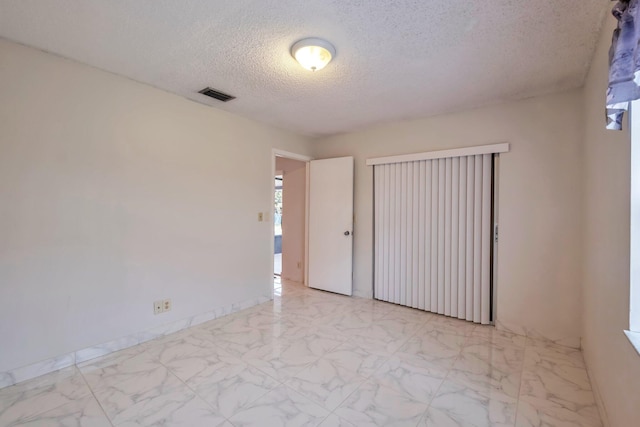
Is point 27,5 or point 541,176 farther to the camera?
point 541,176

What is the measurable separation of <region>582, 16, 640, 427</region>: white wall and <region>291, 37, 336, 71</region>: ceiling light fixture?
1556 mm

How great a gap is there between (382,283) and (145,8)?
3.47 meters

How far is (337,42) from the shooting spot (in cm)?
183

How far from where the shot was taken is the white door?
12.8 ft

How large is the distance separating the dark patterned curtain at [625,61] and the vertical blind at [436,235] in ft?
6.14

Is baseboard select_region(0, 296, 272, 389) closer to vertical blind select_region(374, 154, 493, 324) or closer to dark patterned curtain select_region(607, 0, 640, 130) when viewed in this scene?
vertical blind select_region(374, 154, 493, 324)

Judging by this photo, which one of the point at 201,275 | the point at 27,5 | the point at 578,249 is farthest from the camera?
the point at 201,275

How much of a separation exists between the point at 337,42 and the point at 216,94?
1399mm

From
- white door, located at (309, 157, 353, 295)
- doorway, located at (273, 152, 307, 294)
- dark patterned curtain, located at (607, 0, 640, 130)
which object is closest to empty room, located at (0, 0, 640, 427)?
dark patterned curtain, located at (607, 0, 640, 130)

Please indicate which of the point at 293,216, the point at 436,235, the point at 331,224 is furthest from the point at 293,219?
the point at 436,235

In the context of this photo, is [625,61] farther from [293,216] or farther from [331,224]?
[293,216]

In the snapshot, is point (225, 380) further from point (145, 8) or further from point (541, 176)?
point (541, 176)

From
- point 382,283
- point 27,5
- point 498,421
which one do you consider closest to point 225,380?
point 498,421

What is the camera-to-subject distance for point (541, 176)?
2.60 m
